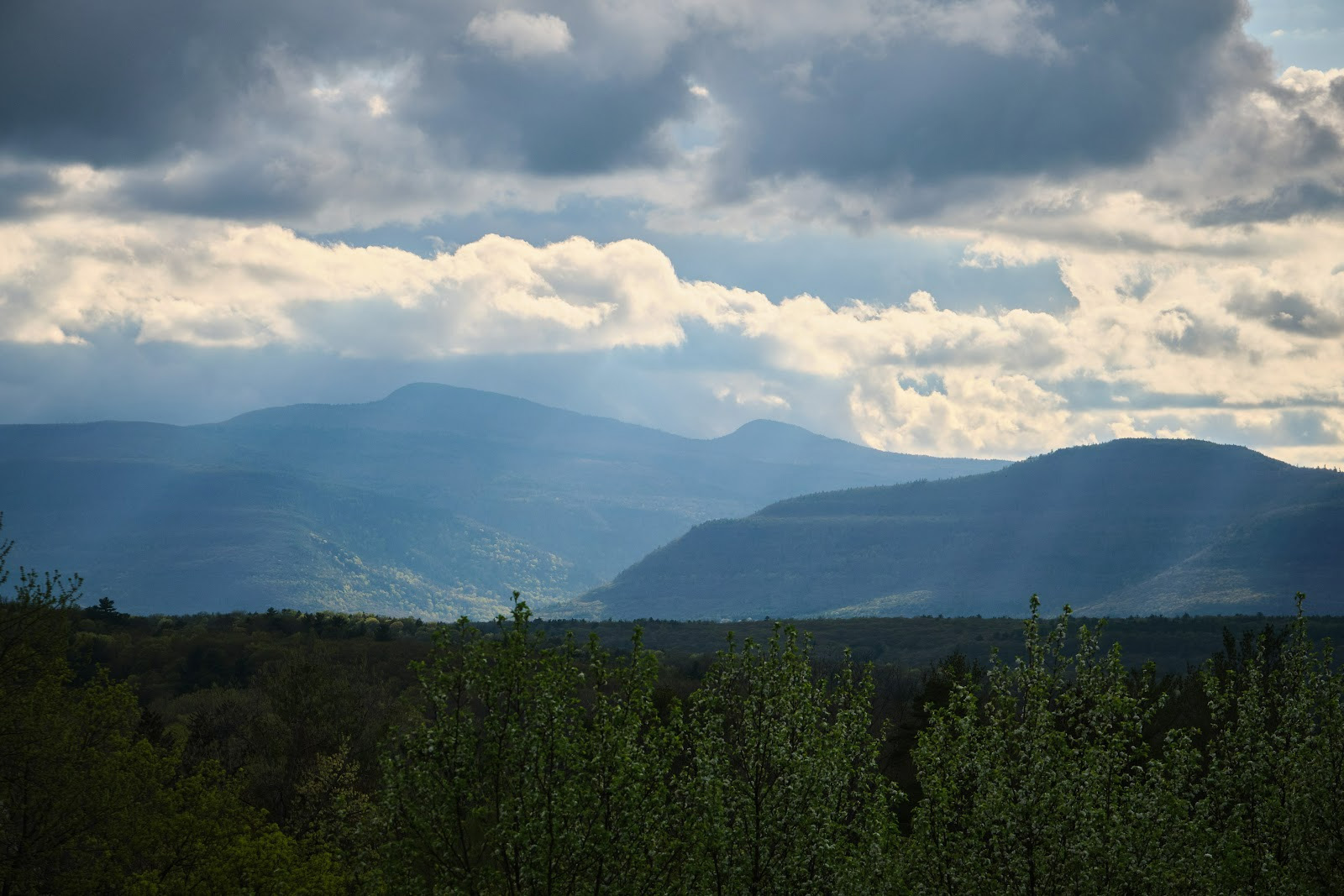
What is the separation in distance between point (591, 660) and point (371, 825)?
7.85 metres

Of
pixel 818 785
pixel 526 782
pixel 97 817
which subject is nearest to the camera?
pixel 526 782

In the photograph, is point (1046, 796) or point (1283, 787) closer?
point (1046, 796)

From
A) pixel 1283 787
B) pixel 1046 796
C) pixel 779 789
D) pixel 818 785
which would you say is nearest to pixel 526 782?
pixel 779 789

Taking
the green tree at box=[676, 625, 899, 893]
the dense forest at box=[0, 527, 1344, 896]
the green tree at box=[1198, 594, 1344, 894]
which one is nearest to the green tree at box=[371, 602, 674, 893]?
the dense forest at box=[0, 527, 1344, 896]

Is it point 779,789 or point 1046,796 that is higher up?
point 1046,796

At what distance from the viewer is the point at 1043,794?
109ft

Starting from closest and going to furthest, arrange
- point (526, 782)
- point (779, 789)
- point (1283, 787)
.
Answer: point (526, 782), point (779, 789), point (1283, 787)

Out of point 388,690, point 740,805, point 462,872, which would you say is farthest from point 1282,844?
point 388,690

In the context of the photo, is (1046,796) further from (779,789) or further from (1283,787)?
(1283,787)

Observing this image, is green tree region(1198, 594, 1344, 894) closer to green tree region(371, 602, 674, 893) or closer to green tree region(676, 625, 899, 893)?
green tree region(676, 625, 899, 893)

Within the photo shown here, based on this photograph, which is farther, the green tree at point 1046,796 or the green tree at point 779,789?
the green tree at point 779,789

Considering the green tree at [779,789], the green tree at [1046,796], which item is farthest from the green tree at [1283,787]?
the green tree at [779,789]

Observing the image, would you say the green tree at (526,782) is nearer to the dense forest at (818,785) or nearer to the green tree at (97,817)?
the dense forest at (818,785)

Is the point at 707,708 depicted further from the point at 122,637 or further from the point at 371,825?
the point at 122,637
